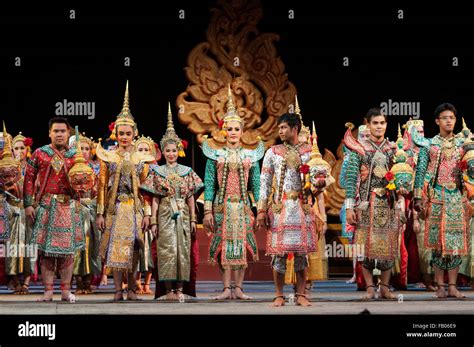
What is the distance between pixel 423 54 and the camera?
11.6 meters

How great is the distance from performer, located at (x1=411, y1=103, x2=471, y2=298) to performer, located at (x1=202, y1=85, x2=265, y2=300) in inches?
53.5

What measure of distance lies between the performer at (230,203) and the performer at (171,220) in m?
0.21

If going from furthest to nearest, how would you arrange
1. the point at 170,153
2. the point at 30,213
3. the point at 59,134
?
the point at 170,153 → the point at 59,134 → the point at 30,213

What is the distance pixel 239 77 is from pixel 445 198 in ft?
13.6

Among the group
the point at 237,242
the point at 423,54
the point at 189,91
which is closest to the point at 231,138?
the point at 237,242

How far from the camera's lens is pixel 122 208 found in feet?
26.6

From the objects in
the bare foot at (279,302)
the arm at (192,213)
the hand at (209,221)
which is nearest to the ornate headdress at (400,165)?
the bare foot at (279,302)

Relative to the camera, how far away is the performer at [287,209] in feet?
23.9

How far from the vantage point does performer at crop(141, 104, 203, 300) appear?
323 inches

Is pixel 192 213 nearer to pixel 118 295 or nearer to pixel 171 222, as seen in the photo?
pixel 171 222

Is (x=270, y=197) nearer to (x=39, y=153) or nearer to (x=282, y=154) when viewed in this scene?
(x=282, y=154)

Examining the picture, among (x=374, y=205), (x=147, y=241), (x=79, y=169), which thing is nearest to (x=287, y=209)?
(x=374, y=205)

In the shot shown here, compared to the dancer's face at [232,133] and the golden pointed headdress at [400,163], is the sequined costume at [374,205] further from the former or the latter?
the dancer's face at [232,133]
